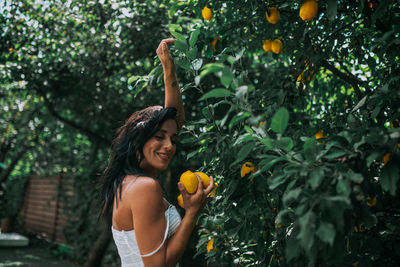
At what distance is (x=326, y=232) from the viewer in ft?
2.42

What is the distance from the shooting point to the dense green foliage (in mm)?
880

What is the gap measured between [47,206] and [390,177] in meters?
8.29

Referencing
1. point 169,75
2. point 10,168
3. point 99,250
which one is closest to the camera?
point 169,75

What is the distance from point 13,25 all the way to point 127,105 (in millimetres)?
1528

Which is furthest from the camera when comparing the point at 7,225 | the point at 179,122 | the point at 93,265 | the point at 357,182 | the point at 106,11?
the point at 7,225

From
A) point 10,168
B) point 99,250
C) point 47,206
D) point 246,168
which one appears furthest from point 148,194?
point 10,168

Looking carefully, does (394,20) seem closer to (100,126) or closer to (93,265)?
(100,126)

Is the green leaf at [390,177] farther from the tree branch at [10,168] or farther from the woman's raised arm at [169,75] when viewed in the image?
the tree branch at [10,168]

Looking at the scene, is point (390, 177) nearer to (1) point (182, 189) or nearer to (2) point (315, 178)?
(2) point (315, 178)

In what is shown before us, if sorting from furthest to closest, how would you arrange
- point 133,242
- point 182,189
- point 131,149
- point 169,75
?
1. point 169,75
2. point 131,149
3. point 133,242
4. point 182,189

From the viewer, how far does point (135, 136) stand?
1500 millimetres

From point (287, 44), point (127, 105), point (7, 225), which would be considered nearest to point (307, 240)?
point (287, 44)

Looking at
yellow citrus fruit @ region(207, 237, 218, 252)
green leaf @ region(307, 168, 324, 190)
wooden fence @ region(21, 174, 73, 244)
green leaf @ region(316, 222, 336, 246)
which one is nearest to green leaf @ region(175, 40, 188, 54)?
green leaf @ region(307, 168, 324, 190)

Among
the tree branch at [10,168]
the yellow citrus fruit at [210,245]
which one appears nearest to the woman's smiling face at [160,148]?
the yellow citrus fruit at [210,245]
